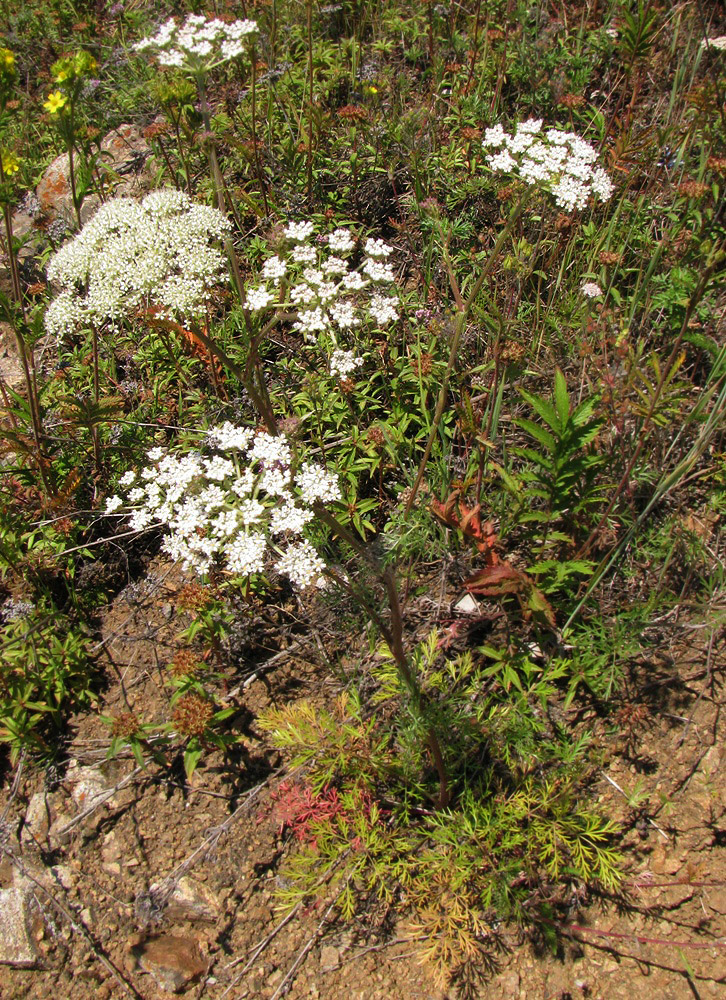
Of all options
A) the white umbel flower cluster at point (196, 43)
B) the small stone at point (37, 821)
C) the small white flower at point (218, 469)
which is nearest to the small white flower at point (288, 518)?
the small white flower at point (218, 469)

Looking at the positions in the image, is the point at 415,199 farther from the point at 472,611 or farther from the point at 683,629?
the point at 683,629

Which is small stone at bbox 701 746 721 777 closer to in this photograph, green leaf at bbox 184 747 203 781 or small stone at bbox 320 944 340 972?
small stone at bbox 320 944 340 972

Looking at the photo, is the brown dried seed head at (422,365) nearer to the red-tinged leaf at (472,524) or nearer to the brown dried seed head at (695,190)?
the red-tinged leaf at (472,524)

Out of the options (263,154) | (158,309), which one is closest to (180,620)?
(158,309)

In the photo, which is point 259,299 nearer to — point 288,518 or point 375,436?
point 288,518

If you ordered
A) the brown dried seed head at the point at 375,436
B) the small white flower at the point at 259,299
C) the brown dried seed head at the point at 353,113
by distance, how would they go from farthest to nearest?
1. the brown dried seed head at the point at 353,113
2. the brown dried seed head at the point at 375,436
3. the small white flower at the point at 259,299

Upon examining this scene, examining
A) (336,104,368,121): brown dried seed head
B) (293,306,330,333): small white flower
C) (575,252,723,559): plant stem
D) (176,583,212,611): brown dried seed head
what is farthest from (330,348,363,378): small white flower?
(336,104,368,121): brown dried seed head

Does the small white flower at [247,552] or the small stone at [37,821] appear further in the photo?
the small stone at [37,821]
